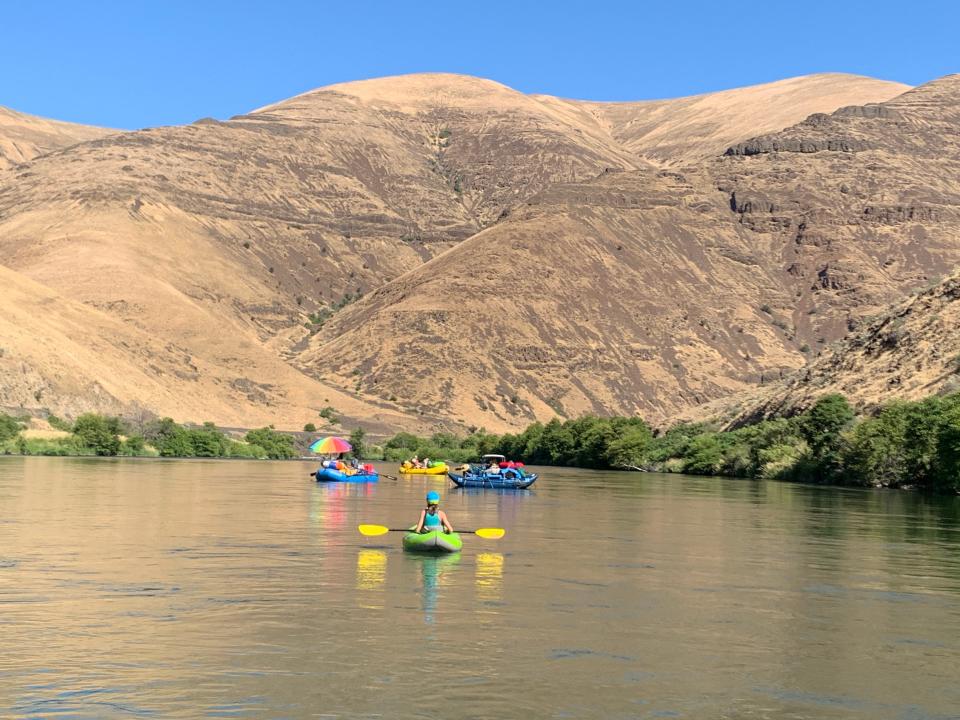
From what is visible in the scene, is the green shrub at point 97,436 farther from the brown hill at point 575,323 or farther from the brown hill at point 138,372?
the brown hill at point 575,323

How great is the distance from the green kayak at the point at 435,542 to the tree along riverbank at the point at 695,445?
122ft

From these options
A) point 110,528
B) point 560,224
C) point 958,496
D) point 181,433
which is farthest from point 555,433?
point 110,528

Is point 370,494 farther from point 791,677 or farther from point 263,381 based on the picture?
point 263,381

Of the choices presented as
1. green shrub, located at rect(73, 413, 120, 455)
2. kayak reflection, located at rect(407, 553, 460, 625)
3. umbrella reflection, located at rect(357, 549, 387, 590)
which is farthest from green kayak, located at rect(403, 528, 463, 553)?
green shrub, located at rect(73, 413, 120, 455)

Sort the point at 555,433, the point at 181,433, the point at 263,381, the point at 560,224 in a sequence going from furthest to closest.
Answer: the point at 560,224, the point at 263,381, the point at 555,433, the point at 181,433

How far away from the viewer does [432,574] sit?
95.2 feet

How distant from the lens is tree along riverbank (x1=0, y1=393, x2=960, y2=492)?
2788 inches

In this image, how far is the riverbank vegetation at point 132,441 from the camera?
99.7 m

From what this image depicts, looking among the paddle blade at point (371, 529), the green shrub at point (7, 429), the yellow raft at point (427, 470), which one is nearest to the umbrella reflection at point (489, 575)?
the paddle blade at point (371, 529)

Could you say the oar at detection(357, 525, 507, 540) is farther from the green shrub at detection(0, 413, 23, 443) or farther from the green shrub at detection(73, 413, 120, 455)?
the green shrub at detection(73, 413, 120, 455)

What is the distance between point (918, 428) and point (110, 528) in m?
45.9

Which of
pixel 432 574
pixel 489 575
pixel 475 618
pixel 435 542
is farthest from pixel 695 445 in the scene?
pixel 475 618

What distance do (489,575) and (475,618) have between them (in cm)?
603

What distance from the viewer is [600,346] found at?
577 ft
